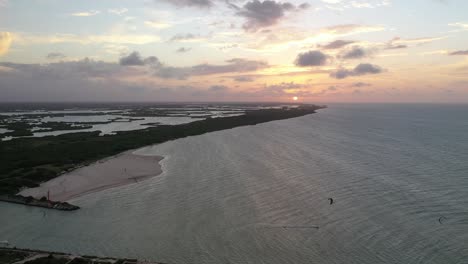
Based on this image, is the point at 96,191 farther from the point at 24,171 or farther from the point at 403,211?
the point at 403,211

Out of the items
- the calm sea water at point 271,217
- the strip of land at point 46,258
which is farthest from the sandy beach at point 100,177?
the strip of land at point 46,258

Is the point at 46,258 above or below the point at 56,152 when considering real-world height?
below

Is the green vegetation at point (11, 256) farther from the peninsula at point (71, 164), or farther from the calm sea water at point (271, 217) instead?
the peninsula at point (71, 164)

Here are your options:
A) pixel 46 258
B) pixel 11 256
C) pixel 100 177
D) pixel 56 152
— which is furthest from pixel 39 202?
pixel 56 152

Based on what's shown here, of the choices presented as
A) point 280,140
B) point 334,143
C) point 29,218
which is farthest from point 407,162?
point 29,218

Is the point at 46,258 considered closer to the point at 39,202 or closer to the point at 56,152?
the point at 39,202

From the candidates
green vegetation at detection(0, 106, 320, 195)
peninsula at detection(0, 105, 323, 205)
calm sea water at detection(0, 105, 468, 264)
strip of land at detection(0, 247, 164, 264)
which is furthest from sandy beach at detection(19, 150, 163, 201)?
strip of land at detection(0, 247, 164, 264)
